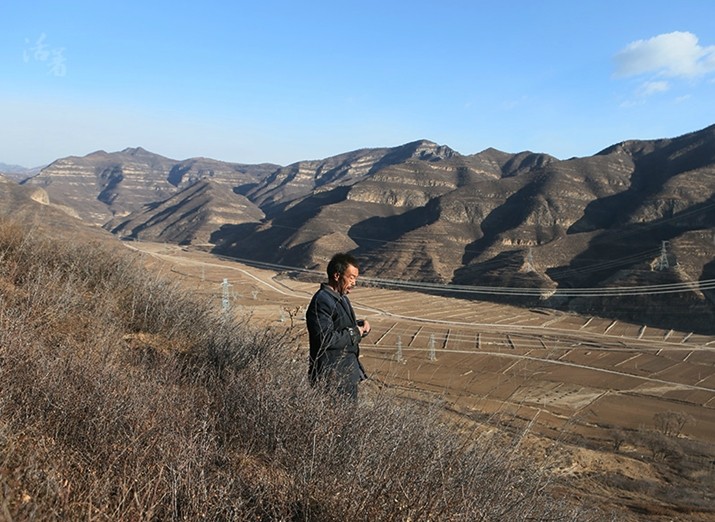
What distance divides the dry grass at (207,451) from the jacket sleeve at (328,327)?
371 mm

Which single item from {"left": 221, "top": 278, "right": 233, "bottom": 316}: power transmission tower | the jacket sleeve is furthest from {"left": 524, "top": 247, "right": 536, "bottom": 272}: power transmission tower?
the jacket sleeve

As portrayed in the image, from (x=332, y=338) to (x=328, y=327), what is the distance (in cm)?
9

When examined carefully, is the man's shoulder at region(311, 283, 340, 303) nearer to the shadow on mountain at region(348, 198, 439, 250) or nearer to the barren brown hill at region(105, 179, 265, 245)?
the shadow on mountain at region(348, 198, 439, 250)

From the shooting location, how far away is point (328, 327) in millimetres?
3680

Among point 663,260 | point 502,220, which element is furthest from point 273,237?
point 663,260

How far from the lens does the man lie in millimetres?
3674

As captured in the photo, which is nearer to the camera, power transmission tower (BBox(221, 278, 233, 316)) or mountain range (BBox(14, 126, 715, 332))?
power transmission tower (BBox(221, 278, 233, 316))

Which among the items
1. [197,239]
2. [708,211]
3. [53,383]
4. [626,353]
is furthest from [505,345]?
[197,239]

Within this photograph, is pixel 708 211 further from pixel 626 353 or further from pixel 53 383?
pixel 53 383

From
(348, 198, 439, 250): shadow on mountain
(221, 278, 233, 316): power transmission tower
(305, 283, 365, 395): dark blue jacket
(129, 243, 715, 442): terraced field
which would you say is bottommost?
(129, 243, 715, 442): terraced field

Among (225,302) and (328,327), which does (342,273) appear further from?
(225,302)

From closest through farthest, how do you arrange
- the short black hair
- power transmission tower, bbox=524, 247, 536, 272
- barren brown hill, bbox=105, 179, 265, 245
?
the short black hair < power transmission tower, bbox=524, 247, 536, 272 < barren brown hill, bbox=105, 179, 265, 245

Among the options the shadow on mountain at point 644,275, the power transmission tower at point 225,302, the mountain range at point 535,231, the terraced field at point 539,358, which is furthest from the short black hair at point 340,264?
the mountain range at point 535,231

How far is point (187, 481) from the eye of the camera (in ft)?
6.36
